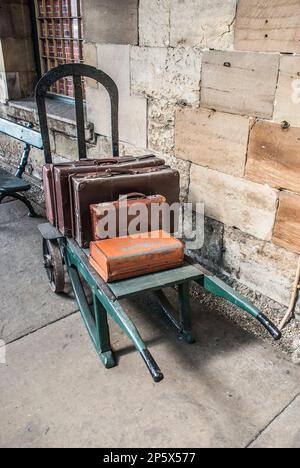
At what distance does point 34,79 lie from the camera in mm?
5523

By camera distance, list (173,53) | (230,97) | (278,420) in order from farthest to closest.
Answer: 1. (173,53)
2. (230,97)
3. (278,420)

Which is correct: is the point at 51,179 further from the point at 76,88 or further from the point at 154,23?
the point at 154,23

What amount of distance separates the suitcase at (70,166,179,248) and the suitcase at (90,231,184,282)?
0.19 meters

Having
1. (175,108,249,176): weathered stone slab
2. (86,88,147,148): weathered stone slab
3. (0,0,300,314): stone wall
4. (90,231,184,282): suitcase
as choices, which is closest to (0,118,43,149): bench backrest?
(86,88,147,148): weathered stone slab

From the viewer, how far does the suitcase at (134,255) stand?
2188 millimetres

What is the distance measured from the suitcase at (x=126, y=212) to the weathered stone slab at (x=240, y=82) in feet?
2.67

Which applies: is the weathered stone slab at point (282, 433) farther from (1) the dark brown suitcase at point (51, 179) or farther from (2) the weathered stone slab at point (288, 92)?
(1) the dark brown suitcase at point (51, 179)

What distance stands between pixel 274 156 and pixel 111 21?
1.94 meters

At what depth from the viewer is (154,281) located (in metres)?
2.22

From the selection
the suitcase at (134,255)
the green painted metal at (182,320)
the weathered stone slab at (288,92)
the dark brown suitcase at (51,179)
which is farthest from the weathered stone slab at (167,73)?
the green painted metal at (182,320)

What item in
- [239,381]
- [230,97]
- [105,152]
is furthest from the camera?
[105,152]
